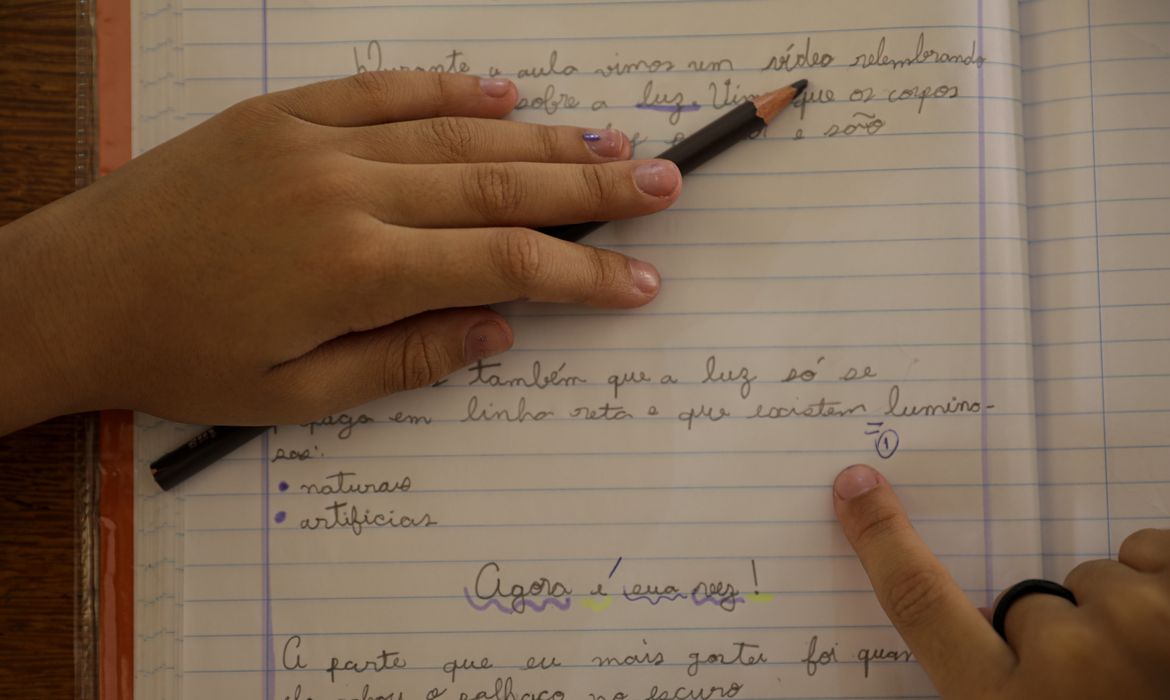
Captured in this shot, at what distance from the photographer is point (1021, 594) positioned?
0.58 meters

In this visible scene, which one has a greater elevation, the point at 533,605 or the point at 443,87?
the point at 443,87

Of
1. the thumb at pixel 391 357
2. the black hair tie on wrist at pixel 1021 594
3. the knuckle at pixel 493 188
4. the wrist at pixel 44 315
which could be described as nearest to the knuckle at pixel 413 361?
the thumb at pixel 391 357

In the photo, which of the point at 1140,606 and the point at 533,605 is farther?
the point at 533,605

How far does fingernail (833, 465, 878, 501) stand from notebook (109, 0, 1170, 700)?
0.05 feet

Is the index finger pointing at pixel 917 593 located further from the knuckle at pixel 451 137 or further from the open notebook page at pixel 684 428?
the knuckle at pixel 451 137

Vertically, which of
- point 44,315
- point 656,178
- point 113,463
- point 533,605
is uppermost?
point 656,178

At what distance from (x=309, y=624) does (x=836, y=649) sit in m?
0.42

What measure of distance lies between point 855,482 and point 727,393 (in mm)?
121

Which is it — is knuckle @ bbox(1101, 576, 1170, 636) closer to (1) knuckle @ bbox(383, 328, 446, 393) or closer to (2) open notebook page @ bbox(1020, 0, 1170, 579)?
(2) open notebook page @ bbox(1020, 0, 1170, 579)

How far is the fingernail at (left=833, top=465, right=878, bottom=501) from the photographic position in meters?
0.63

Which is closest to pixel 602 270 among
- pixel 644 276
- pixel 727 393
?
pixel 644 276

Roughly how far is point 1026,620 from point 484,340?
1.45 feet

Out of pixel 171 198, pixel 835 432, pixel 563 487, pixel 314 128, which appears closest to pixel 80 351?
pixel 171 198

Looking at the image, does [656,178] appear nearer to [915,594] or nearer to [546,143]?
[546,143]
